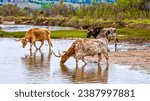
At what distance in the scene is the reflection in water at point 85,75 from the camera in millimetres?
→ 14702

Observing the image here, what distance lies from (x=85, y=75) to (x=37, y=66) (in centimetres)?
282

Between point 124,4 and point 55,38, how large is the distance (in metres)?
51.5

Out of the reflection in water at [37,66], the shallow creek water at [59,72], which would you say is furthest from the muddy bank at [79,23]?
the shallow creek water at [59,72]

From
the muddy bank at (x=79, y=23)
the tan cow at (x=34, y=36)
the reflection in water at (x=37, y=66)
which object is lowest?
the muddy bank at (x=79, y=23)

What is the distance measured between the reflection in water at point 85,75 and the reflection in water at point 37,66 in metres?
0.63

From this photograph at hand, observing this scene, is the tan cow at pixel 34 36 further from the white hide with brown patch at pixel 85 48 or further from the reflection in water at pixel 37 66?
the white hide with brown patch at pixel 85 48

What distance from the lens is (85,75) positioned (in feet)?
51.4

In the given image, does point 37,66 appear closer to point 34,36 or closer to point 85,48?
point 85,48

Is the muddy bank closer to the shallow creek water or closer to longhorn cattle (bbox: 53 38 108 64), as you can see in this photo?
the shallow creek water

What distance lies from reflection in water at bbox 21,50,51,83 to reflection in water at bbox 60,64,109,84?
0.63m

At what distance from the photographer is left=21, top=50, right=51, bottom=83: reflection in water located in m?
15.0

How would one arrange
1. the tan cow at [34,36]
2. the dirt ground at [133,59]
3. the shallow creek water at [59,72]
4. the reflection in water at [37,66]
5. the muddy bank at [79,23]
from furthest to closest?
1. the muddy bank at [79,23]
2. the tan cow at [34,36]
3. the dirt ground at [133,59]
4. the reflection in water at [37,66]
5. the shallow creek water at [59,72]

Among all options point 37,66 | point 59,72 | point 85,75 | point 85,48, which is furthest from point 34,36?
point 85,75

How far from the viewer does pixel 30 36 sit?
23969 millimetres
